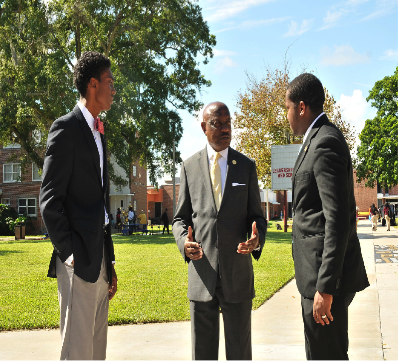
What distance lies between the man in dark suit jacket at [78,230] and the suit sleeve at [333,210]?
131 centimetres

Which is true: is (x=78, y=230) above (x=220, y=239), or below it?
above

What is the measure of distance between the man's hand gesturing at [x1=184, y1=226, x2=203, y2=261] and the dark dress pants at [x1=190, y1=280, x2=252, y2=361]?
275mm

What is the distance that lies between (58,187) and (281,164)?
29697mm

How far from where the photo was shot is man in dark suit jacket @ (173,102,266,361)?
133 inches

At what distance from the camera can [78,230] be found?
9.39ft

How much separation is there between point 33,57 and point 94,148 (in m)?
24.7

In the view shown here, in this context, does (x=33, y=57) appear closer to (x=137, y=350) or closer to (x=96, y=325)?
(x=137, y=350)

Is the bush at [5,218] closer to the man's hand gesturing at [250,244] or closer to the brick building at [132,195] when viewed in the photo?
the brick building at [132,195]

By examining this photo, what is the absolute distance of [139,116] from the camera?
2586 centimetres

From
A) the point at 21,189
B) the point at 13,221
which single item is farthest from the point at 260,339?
the point at 21,189

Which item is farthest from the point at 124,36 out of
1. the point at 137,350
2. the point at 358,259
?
the point at 358,259

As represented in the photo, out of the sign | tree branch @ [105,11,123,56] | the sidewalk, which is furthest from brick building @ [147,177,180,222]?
the sidewalk

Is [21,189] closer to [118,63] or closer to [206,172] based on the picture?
[118,63]

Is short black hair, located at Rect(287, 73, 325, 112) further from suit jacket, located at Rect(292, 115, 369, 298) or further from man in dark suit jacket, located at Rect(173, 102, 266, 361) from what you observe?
man in dark suit jacket, located at Rect(173, 102, 266, 361)
